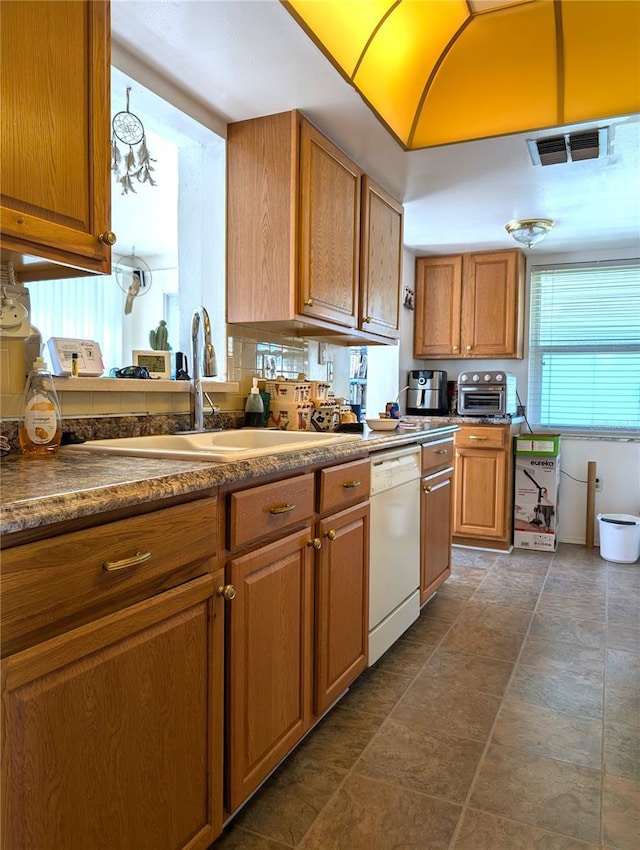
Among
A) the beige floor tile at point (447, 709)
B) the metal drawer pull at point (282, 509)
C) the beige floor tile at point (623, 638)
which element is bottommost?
the beige floor tile at point (447, 709)

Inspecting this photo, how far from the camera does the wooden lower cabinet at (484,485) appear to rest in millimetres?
4047

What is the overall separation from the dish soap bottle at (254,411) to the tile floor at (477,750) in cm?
110

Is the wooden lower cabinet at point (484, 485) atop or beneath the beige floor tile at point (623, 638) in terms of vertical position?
atop

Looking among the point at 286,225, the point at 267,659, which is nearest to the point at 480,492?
the point at 286,225

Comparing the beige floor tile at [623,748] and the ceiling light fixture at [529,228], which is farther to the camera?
the ceiling light fixture at [529,228]

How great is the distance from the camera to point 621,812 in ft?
5.00

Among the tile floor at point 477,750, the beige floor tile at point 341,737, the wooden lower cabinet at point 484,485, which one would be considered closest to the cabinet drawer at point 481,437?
the wooden lower cabinet at point 484,485

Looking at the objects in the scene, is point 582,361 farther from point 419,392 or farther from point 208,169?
point 208,169

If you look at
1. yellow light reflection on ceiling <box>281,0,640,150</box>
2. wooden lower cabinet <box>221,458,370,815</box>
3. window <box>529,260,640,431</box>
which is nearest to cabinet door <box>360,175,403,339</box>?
yellow light reflection on ceiling <box>281,0,640,150</box>

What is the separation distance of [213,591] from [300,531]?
1.37 feet

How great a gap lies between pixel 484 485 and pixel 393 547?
1.98 m

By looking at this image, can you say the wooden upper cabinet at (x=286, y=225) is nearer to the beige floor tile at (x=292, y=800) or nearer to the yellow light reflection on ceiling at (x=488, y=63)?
the yellow light reflection on ceiling at (x=488, y=63)

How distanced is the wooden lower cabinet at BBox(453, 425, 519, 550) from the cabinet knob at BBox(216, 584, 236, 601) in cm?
310

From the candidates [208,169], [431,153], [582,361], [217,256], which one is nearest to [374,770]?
[217,256]
